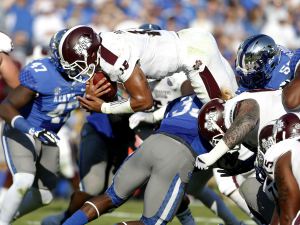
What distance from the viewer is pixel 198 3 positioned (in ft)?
45.1

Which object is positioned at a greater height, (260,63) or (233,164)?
(260,63)

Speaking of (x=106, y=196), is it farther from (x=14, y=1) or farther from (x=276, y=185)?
(x=14, y=1)

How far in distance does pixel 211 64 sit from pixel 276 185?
5.80 ft

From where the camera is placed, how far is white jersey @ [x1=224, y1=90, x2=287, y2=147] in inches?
211

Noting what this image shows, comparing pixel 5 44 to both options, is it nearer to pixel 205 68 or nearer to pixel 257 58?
pixel 205 68

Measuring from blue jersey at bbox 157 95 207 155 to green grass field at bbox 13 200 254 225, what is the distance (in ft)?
8.63

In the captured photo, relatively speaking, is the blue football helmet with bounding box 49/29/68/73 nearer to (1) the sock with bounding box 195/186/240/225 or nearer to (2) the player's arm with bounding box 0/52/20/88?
(2) the player's arm with bounding box 0/52/20/88

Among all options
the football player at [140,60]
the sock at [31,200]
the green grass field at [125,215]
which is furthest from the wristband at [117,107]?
the green grass field at [125,215]

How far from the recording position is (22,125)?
6.61 meters

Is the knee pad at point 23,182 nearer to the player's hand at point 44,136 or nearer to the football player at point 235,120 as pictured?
the player's hand at point 44,136

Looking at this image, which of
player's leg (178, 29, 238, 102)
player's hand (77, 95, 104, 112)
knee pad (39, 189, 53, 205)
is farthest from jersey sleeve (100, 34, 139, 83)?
knee pad (39, 189, 53, 205)

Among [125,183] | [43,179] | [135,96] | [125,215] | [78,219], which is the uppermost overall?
[135,96]

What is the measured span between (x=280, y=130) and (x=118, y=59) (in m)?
1.41

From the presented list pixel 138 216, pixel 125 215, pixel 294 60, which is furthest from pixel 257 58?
pixel 125 215
